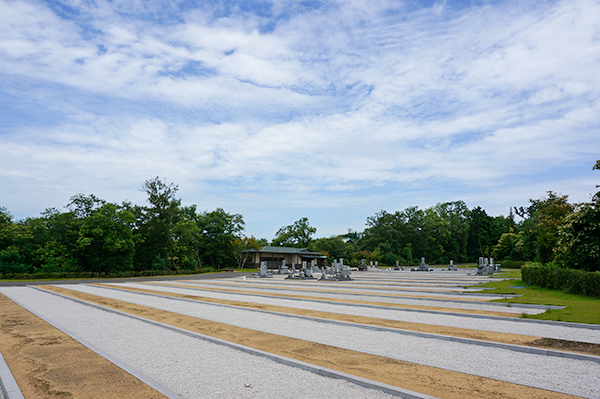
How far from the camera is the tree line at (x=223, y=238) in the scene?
2419cm

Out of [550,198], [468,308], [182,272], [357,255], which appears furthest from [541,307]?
[357,255]

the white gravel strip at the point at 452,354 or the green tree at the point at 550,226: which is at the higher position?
the green tree at the point at 550,226

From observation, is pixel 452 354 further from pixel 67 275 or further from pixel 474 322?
pixel 67 275

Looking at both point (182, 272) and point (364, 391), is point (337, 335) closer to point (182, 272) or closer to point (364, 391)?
point (364, 391)

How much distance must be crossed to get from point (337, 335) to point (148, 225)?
41.3 metres

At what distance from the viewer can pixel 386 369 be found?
575cm

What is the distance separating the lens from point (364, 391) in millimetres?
4824

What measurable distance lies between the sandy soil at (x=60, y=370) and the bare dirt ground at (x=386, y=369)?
2.58 metres

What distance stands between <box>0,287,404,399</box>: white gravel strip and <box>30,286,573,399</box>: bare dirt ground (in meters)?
0.54

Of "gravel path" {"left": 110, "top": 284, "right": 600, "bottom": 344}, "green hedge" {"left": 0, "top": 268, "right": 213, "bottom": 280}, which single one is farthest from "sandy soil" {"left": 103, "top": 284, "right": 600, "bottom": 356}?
"green hedge" {"left": 0, "top": 268, "right": 213, "bottom": 280}

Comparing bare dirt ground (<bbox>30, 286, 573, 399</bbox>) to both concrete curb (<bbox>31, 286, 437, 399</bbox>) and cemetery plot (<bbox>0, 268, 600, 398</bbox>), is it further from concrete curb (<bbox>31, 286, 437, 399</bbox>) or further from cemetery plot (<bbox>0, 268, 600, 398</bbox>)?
concrete curb (<bbox>31, 286, 437, 399</bbox>)

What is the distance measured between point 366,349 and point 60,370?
5.46 m

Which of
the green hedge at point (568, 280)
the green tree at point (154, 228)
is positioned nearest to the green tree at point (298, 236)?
the green tree at point (154, 228)

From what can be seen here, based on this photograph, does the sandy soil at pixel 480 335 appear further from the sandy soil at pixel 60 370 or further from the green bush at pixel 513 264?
the green bush at pixel 513 264
